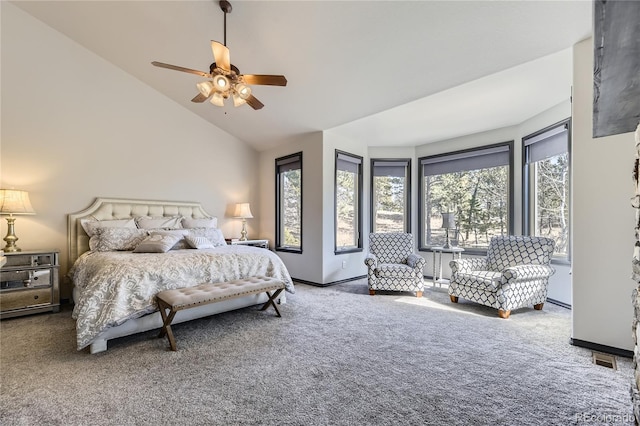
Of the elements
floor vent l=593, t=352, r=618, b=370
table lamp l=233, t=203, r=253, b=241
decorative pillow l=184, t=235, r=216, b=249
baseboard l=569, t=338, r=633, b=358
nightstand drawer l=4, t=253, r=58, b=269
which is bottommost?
floor vent l=593, t=352, r=618, b=370

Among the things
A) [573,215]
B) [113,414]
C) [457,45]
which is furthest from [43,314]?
[573,215]

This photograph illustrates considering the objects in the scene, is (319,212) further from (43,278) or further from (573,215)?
(43,278)

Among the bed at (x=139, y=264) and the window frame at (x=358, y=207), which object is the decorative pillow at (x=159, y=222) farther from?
the window frame at (x=358, y=207)

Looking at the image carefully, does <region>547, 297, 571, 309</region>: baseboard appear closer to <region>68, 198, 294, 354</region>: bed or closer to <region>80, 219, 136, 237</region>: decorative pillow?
<region>68, 198, 294, 354</region>: bed

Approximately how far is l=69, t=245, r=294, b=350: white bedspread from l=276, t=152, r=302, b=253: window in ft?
6.17

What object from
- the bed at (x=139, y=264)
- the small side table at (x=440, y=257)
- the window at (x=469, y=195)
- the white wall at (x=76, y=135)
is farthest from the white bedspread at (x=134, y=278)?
the window at (x=469, y=195)

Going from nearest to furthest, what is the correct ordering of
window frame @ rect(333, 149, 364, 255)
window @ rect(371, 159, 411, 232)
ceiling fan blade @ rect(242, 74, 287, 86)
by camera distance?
ceiling fan blade @ rect(242, 74, 287, 86), window frame @ rect(333, 149, 364, 255), window @ rect(371, 159, 411, 232)

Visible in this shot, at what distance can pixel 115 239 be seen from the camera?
3.53 m

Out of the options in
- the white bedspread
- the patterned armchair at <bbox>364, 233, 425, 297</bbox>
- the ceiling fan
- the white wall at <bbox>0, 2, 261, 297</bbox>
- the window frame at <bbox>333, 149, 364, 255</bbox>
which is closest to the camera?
the white bedspread

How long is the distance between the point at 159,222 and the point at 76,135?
64.2 inches

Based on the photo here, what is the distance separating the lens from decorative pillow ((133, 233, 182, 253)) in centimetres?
329

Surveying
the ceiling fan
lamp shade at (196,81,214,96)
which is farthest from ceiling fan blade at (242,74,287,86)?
lamp shade at (196,81,214,96)

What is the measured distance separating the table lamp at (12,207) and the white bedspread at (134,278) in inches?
32.3

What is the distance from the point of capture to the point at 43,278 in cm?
324
